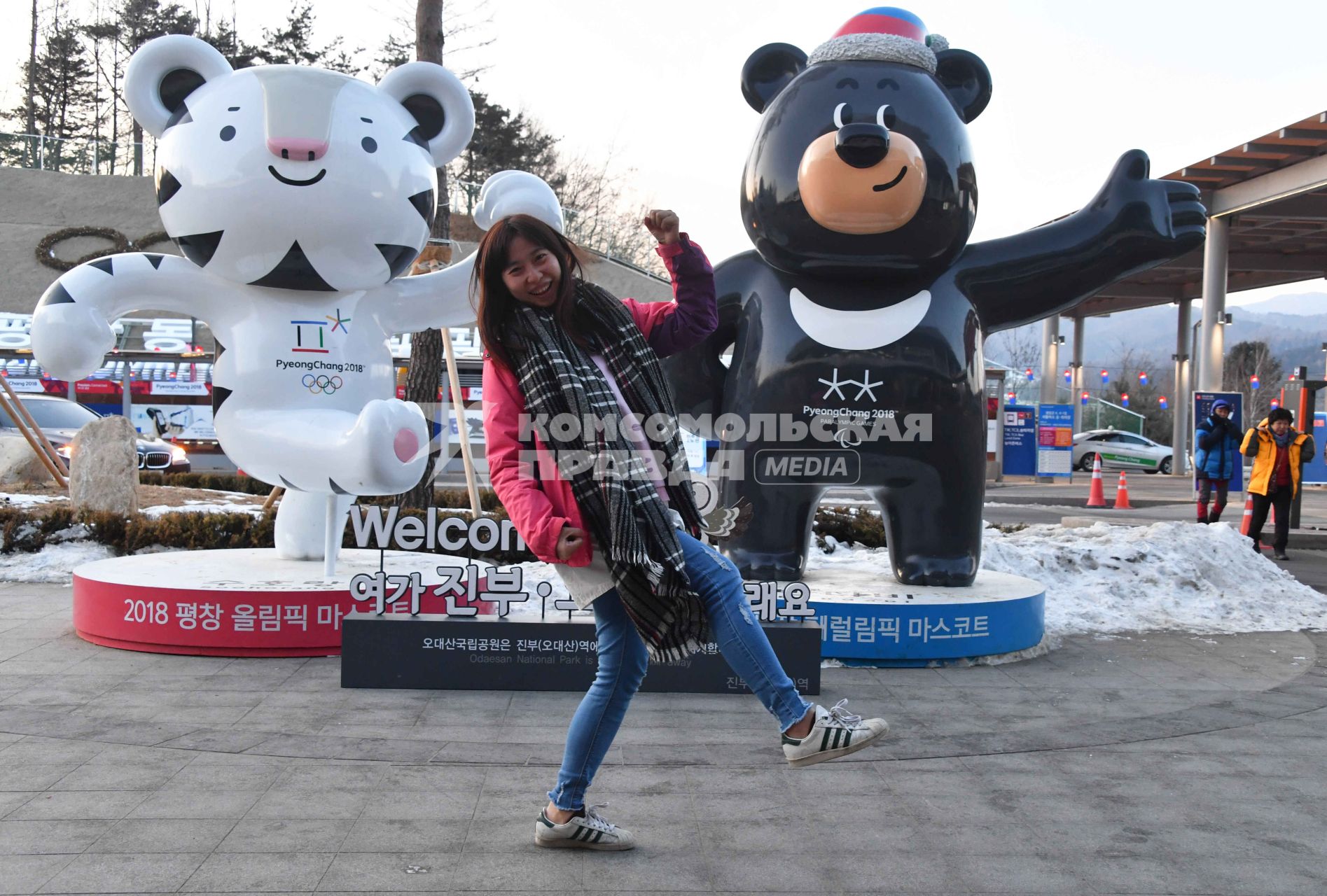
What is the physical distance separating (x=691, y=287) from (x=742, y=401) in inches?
104

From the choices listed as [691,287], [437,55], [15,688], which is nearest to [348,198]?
[15,688]

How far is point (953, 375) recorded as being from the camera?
17.8ft

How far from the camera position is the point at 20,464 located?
12.0 meters

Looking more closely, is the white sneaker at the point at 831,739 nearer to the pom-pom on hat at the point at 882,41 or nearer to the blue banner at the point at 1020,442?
the pom-pom on hat at the point at 882,41

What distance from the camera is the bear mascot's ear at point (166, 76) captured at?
5.24 meters

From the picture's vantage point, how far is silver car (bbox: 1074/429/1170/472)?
26688 millimetres

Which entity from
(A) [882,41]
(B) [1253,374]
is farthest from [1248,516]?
(B) [1253,374]

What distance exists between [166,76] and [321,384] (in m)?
1.55

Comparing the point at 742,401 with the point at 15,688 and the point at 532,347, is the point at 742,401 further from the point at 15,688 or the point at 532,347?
the point at 15,688

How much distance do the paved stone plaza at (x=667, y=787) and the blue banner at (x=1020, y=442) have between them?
52.3 feet

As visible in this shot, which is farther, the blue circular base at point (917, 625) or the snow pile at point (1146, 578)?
the snow pile at point (1146, 578)

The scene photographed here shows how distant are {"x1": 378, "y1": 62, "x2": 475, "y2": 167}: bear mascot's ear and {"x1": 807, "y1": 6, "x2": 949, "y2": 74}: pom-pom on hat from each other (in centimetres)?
170

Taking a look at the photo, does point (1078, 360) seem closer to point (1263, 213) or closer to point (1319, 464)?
point (1319, 464)

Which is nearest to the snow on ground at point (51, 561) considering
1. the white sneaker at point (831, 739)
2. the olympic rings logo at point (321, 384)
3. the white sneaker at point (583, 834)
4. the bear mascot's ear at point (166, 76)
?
the olympic rings logo at point (321, 384)
